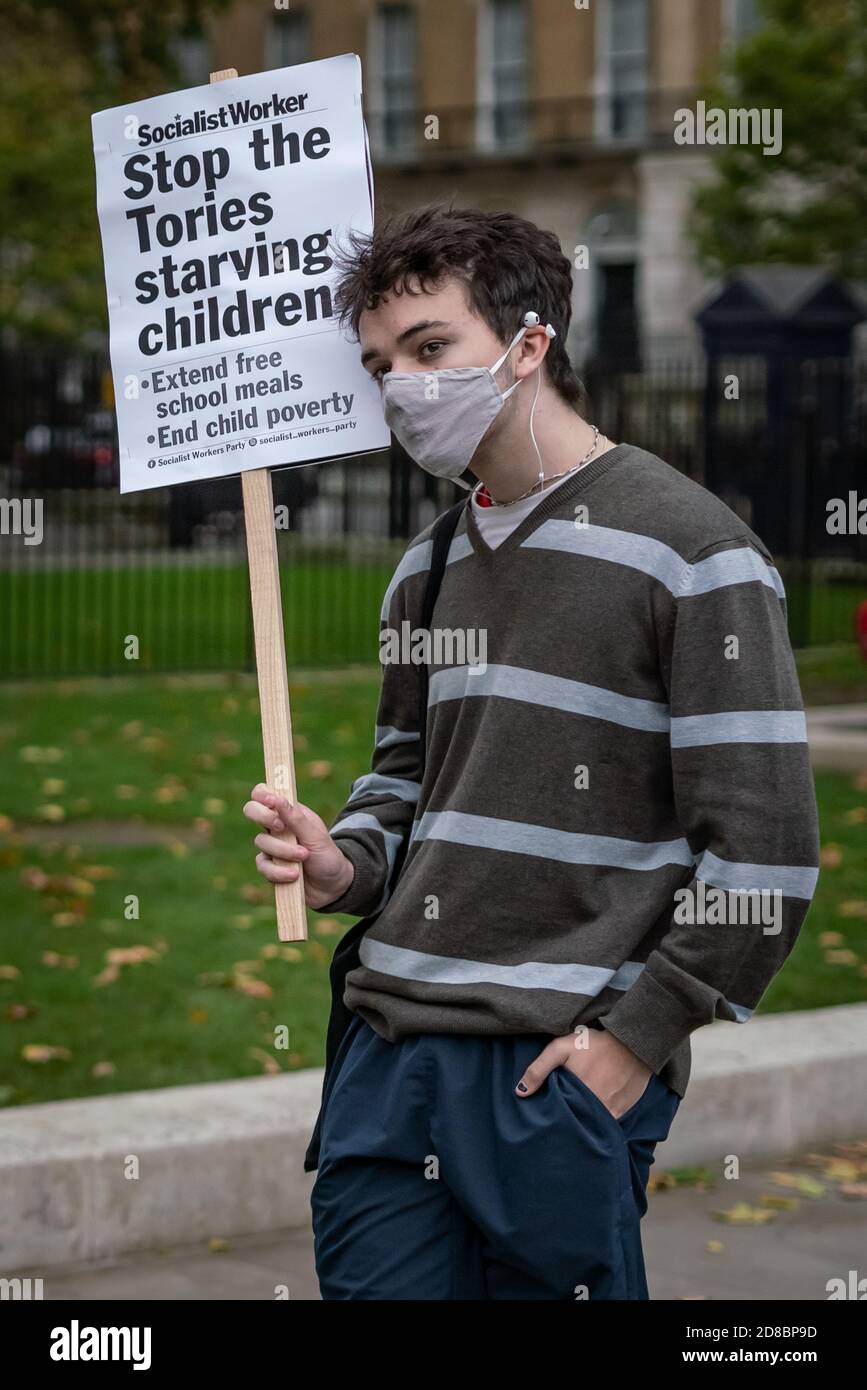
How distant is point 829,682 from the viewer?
13750mm

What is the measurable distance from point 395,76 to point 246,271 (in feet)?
144

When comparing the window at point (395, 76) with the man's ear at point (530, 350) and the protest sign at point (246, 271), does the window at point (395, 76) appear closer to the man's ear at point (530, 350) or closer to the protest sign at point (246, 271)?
the protest sign at point (246, 271)

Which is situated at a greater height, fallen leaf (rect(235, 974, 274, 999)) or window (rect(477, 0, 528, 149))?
window (rect(477, 0, 528, 149))

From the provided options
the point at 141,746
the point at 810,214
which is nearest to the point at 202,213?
the point at 141,746

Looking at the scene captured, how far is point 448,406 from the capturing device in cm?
267

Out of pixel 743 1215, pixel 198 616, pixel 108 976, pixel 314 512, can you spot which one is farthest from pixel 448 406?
pixel 314 512

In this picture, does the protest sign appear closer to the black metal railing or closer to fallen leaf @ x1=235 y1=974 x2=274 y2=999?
fallen leaf @ x1=235 y1=974 x2=274 y2=999

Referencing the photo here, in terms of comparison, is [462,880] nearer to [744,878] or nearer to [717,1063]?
[744,878]

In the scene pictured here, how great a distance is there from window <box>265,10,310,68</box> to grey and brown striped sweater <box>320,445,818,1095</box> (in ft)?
147

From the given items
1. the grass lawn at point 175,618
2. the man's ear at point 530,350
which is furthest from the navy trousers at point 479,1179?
the grass lawn at point 175,618

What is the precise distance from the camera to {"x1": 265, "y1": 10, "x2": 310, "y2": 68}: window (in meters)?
45.1

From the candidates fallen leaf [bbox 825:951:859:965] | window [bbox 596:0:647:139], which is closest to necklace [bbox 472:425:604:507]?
fallen leaf [bbox 825:951:859:965]

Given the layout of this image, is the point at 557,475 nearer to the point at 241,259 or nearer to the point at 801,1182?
the point at 241,259

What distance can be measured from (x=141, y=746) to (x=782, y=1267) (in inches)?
282
